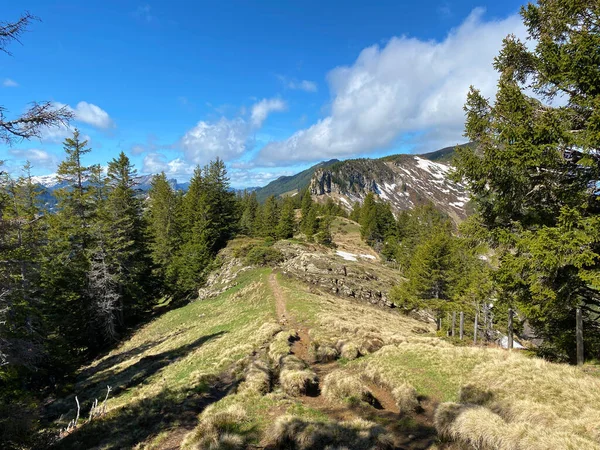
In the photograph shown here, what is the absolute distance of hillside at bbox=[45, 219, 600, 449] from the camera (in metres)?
8.24

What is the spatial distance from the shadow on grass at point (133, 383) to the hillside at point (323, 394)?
0.11m

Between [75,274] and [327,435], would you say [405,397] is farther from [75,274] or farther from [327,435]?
[75,274]

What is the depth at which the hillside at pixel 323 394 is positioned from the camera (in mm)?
8242

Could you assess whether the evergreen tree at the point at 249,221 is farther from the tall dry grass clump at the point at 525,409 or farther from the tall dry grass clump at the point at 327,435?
the tall dry grass clump at the point at 327,435

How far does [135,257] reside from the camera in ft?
121

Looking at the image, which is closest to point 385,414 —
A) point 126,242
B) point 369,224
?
point 126,242

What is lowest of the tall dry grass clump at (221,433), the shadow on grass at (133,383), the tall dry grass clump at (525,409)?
the shadow on grass at (133,383)

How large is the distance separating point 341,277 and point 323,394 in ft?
93.7

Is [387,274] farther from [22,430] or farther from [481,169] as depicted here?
[22,430]

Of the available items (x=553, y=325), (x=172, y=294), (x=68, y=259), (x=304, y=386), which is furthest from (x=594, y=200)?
(x=172, y=294)

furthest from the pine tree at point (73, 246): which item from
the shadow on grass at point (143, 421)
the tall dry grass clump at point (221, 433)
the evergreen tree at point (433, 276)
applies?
the evergreen tree at point (433, 276)

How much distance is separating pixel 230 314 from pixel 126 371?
953 centimetres

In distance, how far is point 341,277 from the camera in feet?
131

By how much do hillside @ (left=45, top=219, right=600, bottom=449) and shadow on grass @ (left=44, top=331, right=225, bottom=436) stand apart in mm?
107
